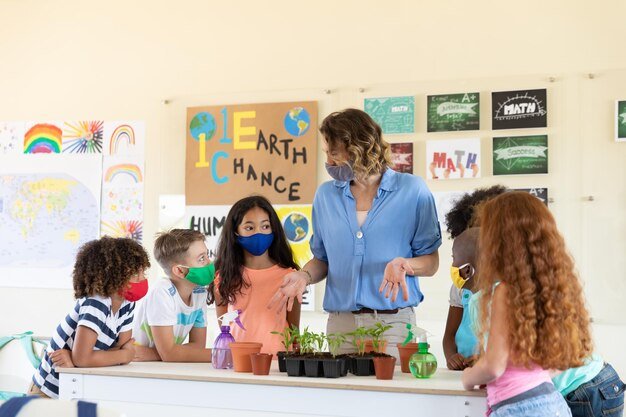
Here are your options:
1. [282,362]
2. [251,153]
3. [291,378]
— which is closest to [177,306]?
[282,362]

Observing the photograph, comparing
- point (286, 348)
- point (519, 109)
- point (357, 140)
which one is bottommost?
point (286, 348)

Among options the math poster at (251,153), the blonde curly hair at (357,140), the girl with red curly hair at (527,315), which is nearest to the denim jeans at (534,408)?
the girl with red curly hair at (527,315)

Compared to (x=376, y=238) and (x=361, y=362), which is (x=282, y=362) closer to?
(x=361, y=362)

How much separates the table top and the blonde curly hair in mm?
594

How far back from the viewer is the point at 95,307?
2293 mm

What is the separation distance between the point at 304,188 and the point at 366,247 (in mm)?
1461

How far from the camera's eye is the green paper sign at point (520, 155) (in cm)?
349

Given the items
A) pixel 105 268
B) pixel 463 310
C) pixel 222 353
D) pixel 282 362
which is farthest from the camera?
pixel 463 310

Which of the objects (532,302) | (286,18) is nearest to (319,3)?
(286,18)

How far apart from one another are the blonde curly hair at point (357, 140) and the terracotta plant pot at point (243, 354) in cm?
61

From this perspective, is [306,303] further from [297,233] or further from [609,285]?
[609,285]

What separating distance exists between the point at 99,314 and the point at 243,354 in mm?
460

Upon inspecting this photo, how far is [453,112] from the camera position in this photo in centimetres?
363

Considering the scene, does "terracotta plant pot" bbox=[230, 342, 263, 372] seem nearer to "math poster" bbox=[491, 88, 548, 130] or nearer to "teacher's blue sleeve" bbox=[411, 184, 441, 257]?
"teacher's blue sleeve" bbox=[411, 184, 441, 257]
